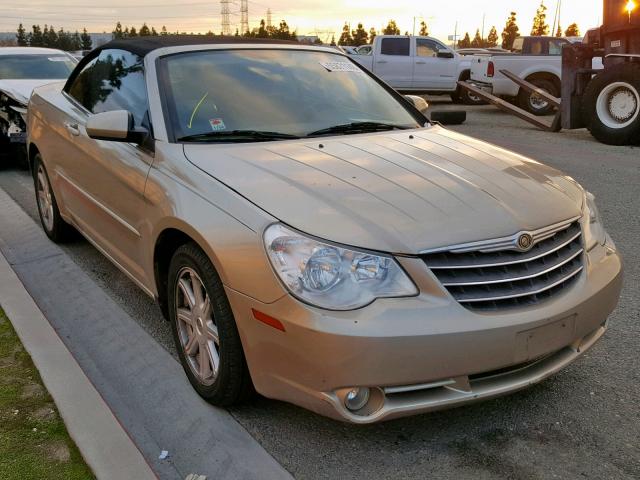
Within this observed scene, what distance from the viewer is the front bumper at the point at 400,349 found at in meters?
2.32

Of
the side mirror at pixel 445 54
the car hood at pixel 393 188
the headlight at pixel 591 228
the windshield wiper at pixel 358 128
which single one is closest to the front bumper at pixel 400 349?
the car hood at pixel 393 188

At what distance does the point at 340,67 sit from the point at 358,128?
Answer: 0.75 m

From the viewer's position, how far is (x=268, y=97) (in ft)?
12.3

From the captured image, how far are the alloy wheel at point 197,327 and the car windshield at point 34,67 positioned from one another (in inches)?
301

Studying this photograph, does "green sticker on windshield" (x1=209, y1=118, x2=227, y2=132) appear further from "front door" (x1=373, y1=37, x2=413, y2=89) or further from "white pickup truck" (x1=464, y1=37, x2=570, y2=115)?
"front door" (x1=373, y1=37, x2=413, y2=89)

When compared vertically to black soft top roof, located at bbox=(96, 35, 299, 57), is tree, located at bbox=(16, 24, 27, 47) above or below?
above

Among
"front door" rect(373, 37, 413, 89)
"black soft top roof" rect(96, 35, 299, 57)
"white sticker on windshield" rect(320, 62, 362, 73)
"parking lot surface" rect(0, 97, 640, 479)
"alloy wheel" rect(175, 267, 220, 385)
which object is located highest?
"front door" rect(373, 37, 413, 89)

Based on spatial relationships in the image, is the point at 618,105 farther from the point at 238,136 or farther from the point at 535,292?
the point at 535,292

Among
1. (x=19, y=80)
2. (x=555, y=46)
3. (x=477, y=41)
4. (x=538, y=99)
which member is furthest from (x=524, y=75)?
(x=477, y=41)

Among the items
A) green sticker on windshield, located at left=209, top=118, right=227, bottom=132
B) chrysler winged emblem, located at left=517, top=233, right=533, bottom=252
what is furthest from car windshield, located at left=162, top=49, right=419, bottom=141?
chrysler winged emblem, located at left=517, top=233, right=533, bottom=252

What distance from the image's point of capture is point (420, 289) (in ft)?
7.92

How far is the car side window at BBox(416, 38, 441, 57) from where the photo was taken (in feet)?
61.8

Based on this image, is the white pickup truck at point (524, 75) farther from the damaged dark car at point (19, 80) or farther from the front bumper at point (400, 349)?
the front bumper at point (400, 349)

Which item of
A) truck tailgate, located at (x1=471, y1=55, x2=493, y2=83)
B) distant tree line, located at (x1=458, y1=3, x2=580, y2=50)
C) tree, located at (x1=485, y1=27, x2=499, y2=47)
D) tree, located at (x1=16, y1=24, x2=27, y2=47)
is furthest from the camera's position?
tree, located at (x1=16, y1=24, x2=27, y2=47)
